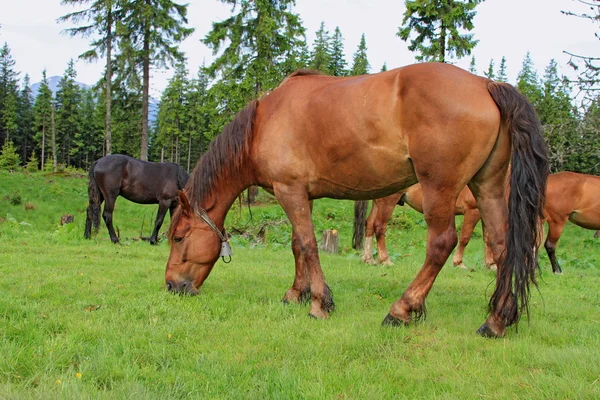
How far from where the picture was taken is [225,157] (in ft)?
16.4

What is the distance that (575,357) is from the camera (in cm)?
304

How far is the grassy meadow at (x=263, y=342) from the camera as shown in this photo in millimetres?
2623

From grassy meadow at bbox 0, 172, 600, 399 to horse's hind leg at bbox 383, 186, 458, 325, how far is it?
0.68 ft

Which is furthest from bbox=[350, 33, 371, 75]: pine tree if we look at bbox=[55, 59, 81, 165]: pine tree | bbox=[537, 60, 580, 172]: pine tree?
bbox=[55, 59, 81, 165]: pine tree

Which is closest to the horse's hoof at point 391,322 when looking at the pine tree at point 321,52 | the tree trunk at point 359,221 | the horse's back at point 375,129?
the horse's back at point 375,129

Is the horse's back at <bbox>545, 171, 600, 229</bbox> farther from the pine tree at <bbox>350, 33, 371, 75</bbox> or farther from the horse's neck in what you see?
the pine tree at <bbox>350, 33, 371, 75</bbox>

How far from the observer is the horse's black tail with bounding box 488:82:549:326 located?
3.62 metres

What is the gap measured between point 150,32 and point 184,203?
Answer: 80.7 feet

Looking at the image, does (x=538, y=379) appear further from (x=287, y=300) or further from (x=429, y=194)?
(x=287, y=300)

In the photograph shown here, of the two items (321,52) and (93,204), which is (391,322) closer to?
(93,204)

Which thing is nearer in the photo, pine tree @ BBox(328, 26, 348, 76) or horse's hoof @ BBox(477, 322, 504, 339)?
horse's hoof @ BBox(477, 322, 504, 339)

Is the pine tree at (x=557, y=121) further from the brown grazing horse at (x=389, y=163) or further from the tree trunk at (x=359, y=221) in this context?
the brown grazing horse at (x=389, y=163)

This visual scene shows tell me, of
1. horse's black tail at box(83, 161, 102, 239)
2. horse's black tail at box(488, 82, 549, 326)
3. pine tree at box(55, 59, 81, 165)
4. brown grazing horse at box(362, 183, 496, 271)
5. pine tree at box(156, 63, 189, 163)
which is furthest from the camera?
pine tree at box(55, 59, 81, 165)

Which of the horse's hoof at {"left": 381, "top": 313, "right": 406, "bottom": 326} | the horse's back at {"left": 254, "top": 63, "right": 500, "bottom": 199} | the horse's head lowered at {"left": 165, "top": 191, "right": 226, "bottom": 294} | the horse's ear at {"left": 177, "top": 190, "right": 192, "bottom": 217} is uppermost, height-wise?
the horse's back at {"left": 254, "top": 63, "right": 500, "bottom": 199}
